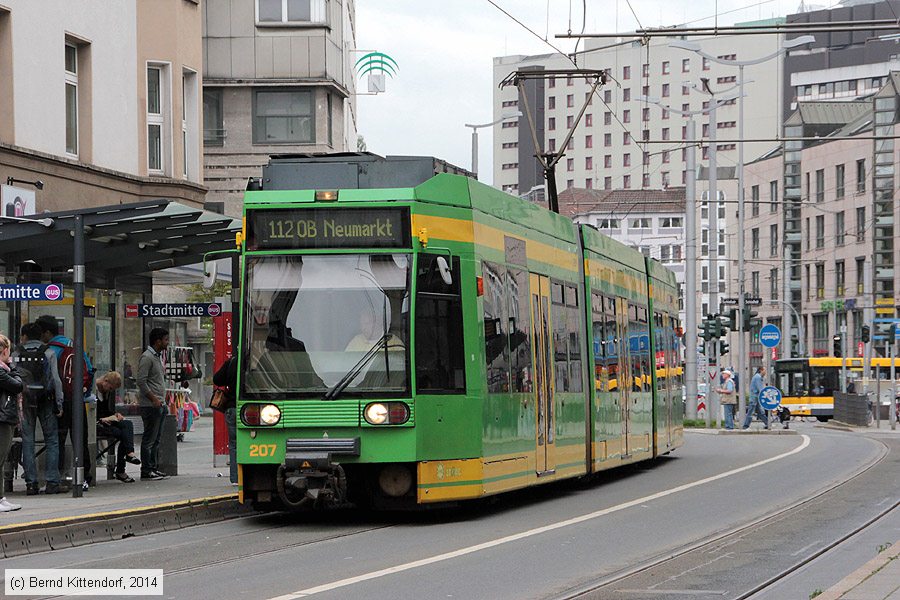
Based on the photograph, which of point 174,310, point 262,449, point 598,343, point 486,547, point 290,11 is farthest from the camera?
point 290,11

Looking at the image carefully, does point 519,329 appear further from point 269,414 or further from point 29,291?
point 29,291

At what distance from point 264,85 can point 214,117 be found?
201 centimetres

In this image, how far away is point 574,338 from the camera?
1909cm

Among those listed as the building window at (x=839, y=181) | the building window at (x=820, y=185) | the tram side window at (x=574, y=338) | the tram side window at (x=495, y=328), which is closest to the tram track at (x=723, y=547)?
the tram side window at (x=495, y=328)

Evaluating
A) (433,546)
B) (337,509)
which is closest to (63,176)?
(337,509)

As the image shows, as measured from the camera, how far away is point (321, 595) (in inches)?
387

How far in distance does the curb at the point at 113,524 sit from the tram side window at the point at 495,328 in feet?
9.36

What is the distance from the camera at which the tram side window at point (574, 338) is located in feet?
61.9

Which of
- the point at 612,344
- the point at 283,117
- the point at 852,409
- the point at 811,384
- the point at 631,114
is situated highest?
the point at 631,114

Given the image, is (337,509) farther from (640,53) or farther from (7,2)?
(640,53)

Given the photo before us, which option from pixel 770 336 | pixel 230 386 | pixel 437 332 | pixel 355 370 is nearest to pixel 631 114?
pixel 770 336

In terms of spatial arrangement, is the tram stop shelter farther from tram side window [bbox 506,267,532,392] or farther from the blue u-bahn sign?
tram side window [bbox 506,267,532,392]

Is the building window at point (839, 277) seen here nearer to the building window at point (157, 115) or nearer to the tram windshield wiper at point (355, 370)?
the building window at point (157, 115)

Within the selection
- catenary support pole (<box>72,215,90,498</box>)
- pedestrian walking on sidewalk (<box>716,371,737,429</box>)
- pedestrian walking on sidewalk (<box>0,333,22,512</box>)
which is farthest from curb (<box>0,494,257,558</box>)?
pedestrian walking on sidewalk (<box>716,371,737,429</box>)
